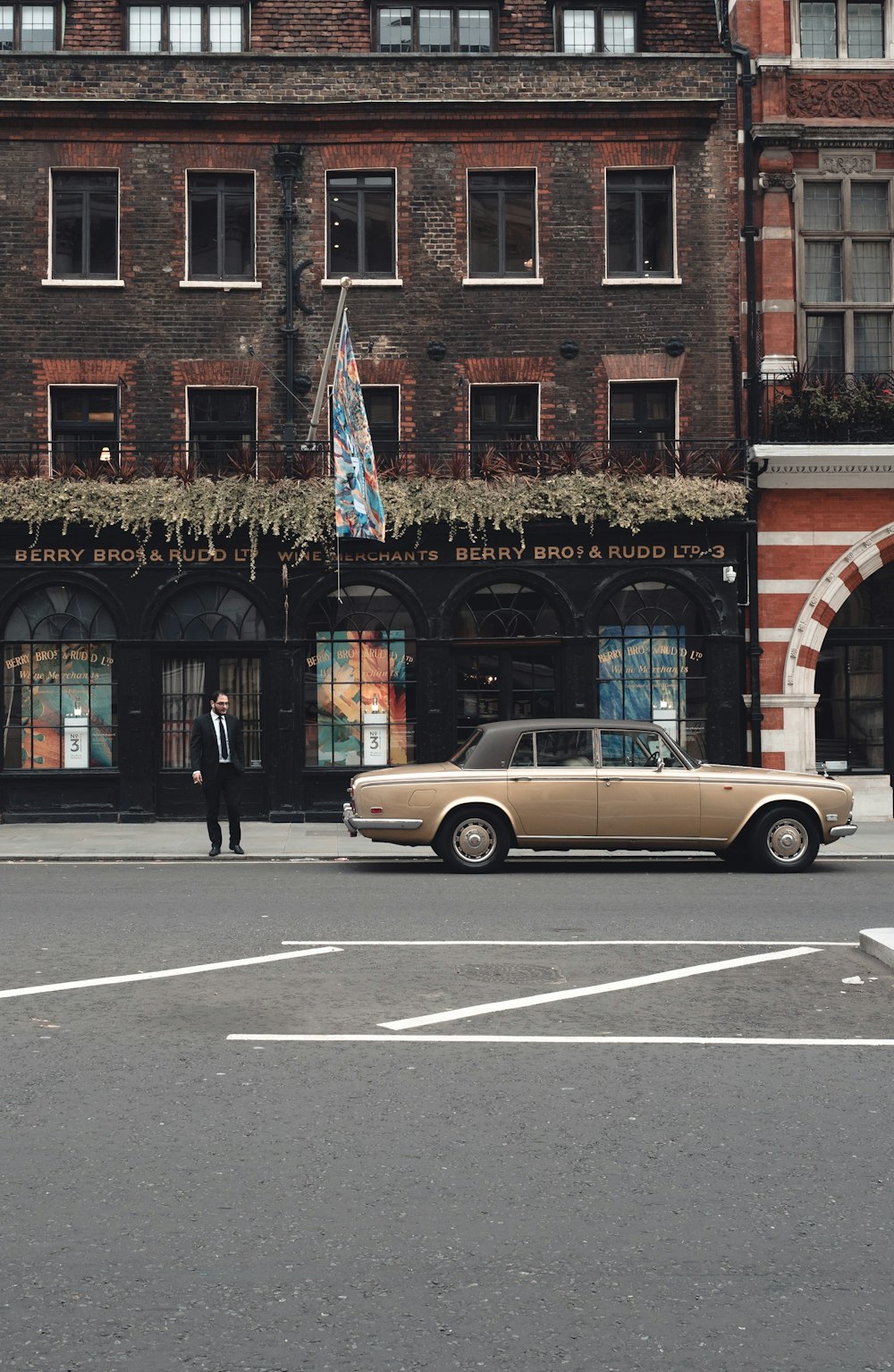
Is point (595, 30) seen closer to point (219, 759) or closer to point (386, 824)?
point (219, 759)

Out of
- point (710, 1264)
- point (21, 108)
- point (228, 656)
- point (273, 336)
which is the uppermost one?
point (21, 108)

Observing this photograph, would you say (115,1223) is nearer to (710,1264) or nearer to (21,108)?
(710,1264)

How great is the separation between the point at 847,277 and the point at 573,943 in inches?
626

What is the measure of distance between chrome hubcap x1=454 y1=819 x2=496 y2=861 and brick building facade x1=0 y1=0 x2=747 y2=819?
21.2 feet

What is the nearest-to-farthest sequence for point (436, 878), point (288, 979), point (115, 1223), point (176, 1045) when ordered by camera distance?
1. point (115, 1223)
2. point (176, 1045)
3. point (288, 979)
4. point (436, 878)

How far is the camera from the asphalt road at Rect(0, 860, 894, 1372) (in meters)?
4.29

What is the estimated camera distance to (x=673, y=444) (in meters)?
23.2

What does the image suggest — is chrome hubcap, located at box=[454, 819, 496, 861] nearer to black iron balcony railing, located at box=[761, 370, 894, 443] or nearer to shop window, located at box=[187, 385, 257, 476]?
shop window, located at box=[187, 385, 257, 476]

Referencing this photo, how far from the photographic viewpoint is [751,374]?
75.6ft

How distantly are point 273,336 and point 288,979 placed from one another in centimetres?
1563

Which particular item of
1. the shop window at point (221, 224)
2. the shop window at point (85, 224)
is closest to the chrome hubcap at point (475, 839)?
the shop window at point (221, 224)

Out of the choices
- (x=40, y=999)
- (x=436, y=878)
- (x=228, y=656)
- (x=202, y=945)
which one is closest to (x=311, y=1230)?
(x=40, y=999)

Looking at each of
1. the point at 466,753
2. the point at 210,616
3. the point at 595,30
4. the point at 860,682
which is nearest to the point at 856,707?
the point at 860,682

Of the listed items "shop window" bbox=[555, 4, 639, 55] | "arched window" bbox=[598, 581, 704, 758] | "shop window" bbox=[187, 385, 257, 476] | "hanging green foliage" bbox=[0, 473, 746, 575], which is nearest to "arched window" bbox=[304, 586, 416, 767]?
"hanging green foliage" bbox=[0, 473, 746, 575]
